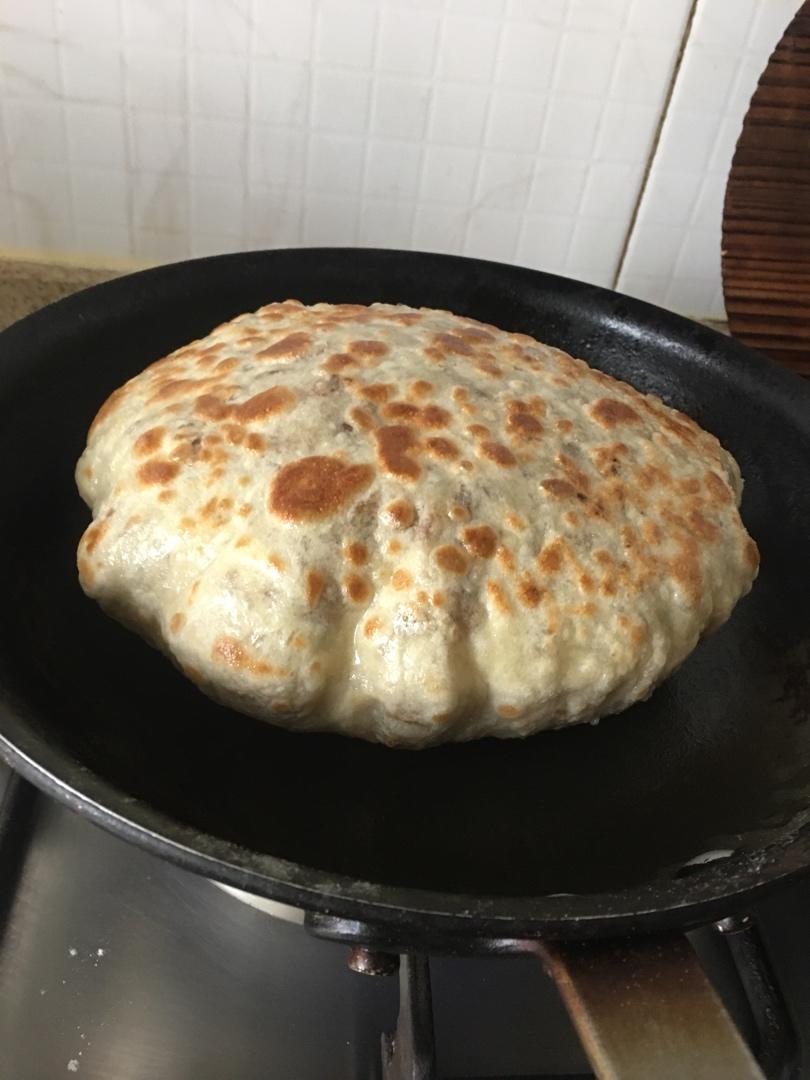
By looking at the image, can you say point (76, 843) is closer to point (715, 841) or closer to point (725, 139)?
point (715, 841)

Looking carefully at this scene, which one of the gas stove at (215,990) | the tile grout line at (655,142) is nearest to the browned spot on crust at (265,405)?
the gas stove at (215,990)

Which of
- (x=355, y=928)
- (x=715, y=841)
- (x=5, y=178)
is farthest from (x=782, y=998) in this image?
(x=5, y=178)

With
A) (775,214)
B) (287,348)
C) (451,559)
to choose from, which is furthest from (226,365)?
(775,214)

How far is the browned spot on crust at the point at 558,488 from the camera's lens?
657mm

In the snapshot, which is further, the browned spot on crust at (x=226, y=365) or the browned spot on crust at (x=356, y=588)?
the browned spot on crust at (x=226, y=365)

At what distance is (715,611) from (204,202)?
0.76 metres

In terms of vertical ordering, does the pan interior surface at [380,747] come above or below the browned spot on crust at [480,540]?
below

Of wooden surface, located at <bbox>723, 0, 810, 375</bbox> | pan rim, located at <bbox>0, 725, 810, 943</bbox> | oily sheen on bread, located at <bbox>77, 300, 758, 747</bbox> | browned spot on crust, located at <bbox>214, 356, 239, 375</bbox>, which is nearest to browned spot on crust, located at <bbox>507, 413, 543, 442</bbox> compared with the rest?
oily sheen on bread, located at <bbox>77, 300, 758, 747</bbox>

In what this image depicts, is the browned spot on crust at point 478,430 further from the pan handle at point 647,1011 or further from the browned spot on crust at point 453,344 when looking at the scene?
the pan handle at point 647,1011

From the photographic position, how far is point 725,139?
107 centimetres

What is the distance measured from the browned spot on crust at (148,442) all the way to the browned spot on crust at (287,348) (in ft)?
0.35

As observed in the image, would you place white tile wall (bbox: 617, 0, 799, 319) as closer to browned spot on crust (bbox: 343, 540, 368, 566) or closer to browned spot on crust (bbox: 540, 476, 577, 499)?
browned spot on crust (bbox: 540, 476, 577, 499)

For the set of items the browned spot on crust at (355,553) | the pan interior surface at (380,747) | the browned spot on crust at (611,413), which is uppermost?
the browned spot on crust at (611,413)

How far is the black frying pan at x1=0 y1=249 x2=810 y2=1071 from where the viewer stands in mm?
494
